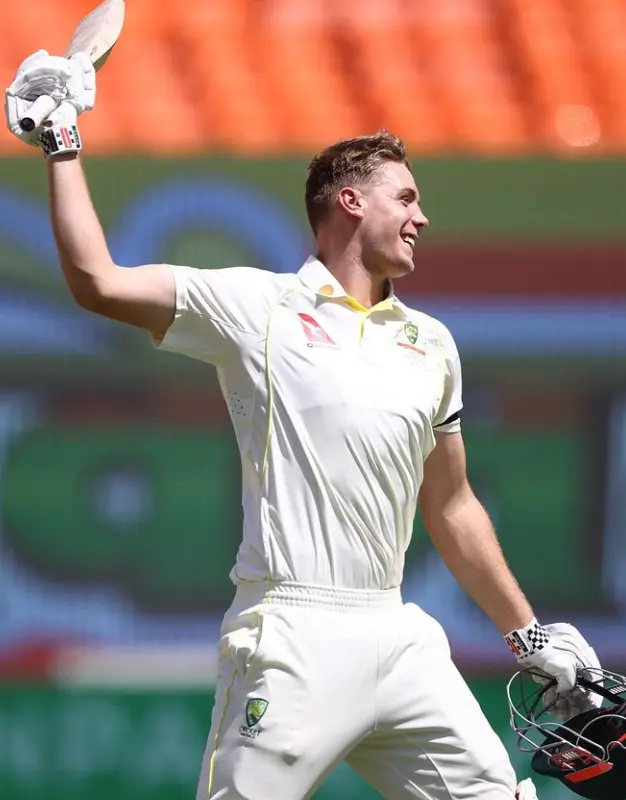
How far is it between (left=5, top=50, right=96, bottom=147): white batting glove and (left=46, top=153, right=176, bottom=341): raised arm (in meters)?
0.11

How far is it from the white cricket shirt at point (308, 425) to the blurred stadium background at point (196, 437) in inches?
81.9

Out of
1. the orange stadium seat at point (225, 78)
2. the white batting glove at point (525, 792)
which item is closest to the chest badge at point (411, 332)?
the white batting glove at point (525, 792)

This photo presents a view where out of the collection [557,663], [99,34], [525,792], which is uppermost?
[99,34]

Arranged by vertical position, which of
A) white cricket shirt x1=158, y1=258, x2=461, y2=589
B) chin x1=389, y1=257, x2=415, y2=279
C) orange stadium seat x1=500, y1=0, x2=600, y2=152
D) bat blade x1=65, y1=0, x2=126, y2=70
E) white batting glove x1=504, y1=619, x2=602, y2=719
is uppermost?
orange stadium seat x1=500, y1=0, x2=600, y2=152

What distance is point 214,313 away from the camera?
10.00 feet

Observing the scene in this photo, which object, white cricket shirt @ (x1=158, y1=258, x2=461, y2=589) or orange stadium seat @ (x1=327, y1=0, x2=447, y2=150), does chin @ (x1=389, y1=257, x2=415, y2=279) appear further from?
orange stadium seat @ (x1=327, y1=0, x2=447, y2=150)

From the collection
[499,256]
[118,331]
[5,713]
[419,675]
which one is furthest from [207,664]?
[419,675]

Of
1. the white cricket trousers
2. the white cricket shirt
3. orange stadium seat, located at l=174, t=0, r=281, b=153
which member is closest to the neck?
the white cricket shirt

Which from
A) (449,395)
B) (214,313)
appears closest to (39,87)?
(214,313)

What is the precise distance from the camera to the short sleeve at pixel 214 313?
3.02 metres

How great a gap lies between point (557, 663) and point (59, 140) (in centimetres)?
153

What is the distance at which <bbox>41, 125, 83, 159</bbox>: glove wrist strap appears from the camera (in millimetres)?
2855

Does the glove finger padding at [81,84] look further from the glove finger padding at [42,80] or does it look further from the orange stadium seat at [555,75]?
the orange stadium seat at [555,75]

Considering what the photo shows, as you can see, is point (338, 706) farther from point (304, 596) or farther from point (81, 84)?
point (81, 84)
